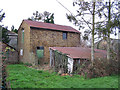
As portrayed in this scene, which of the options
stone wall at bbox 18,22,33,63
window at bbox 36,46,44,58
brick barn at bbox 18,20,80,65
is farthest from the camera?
stone wall at bbox 18,22,33,63

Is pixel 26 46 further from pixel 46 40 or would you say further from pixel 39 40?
pixel 46 40

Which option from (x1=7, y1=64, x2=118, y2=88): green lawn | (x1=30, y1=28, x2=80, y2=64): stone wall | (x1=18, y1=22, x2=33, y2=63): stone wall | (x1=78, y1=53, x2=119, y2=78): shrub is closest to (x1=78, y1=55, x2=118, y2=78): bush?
(x1=78, y1=53, x2=119, y2=78): shrub

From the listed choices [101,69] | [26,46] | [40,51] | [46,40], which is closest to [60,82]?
[101,69]

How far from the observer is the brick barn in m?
19.7

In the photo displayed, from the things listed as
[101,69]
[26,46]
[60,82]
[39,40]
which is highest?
[39,40]

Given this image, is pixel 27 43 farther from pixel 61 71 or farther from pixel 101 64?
pixel 101 64

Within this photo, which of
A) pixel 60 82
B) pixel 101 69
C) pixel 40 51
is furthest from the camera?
pixel 40 51

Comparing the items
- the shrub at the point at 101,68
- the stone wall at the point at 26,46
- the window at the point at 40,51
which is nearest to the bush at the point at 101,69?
the shrub at the point at 101,68

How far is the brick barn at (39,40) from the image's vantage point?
1969 centimetres

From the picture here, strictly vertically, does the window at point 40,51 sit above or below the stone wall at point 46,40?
below

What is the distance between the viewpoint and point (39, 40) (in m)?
20.3

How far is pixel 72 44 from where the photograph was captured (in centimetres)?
2350

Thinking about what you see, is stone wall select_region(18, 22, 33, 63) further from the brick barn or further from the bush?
the bush

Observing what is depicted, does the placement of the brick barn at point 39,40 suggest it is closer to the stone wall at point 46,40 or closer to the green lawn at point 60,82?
the stone wall at point 46,40
